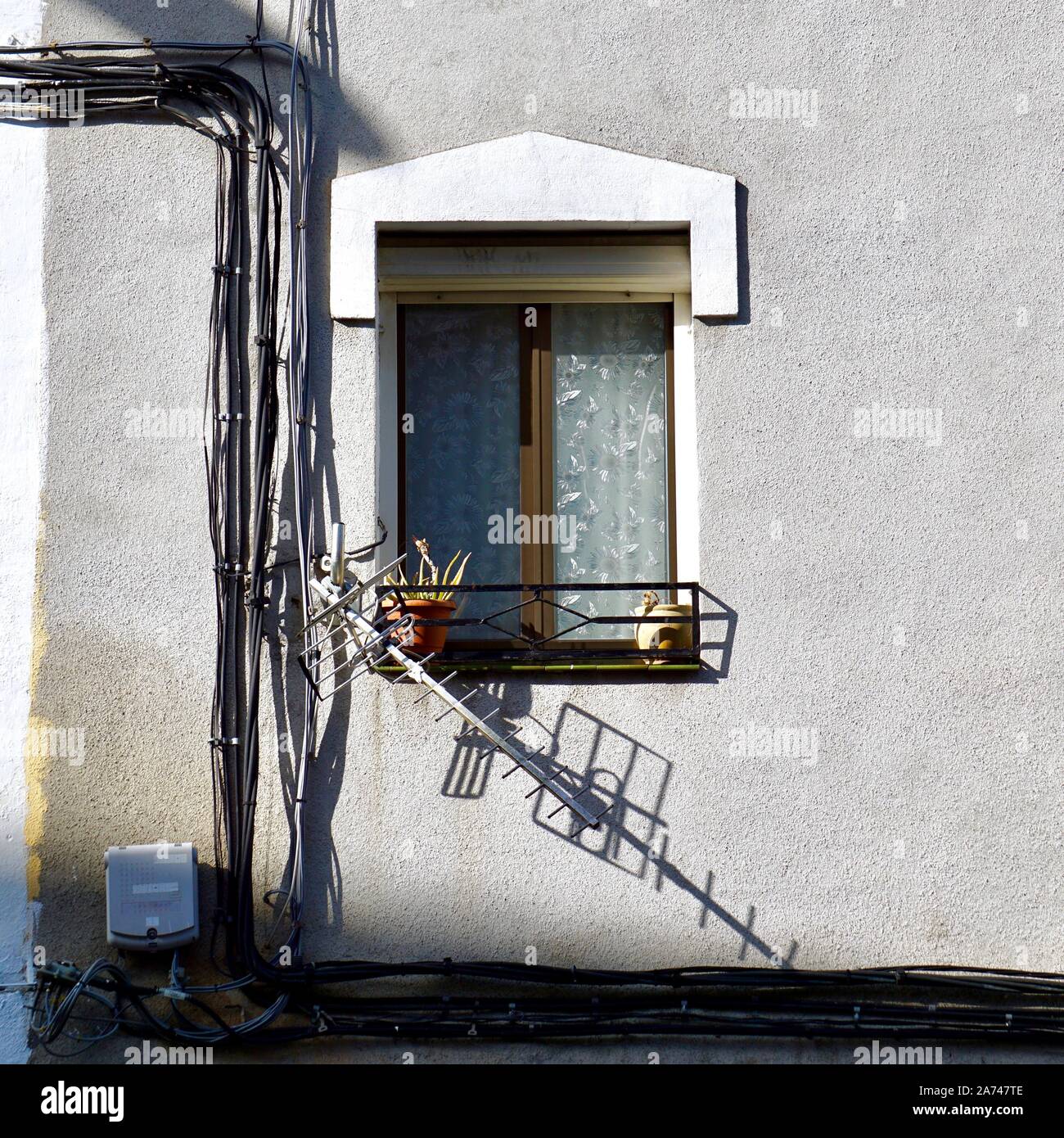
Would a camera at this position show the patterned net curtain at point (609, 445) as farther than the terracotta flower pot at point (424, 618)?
Yes

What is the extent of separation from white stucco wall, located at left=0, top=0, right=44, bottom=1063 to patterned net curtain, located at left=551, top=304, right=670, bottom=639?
2.19 meters

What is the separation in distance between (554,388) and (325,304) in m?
1.08

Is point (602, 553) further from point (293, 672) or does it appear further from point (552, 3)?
point (552, 3)

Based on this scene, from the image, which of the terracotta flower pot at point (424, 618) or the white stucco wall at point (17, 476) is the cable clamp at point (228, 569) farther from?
the white stucco wall at point (17, 476)

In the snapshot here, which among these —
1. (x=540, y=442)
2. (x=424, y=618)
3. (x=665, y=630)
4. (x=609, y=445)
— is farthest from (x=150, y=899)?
(x=609, y=445)

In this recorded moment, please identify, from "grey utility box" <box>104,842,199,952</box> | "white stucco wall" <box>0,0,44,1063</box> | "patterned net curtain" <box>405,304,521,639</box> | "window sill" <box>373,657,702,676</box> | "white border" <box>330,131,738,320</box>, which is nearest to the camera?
"grey utility box" <box>104,842,199,952</box>

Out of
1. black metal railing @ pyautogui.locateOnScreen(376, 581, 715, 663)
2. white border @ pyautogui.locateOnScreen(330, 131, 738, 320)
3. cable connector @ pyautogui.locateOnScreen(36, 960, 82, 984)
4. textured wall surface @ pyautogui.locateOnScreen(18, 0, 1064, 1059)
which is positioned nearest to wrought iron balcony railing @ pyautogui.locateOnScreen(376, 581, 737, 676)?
black metal railing @ pyautogui.locateOnScreen(376, 581, 715, 663)

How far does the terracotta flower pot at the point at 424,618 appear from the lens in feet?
16.7

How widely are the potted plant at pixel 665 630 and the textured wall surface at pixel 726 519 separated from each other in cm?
15

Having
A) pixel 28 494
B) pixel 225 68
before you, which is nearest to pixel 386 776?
pixel 28 494

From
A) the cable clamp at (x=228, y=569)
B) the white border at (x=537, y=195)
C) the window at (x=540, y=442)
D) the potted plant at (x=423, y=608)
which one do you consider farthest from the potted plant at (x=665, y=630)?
the cable clamp at (x=228, y=569)

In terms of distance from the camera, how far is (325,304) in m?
5.37

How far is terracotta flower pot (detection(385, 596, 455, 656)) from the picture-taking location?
5090 mm

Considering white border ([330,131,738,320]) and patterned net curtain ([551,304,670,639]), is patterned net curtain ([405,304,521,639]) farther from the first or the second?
white border ([330,131,738,320])
